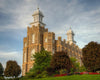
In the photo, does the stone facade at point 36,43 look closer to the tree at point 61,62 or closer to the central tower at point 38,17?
the central tower at point 38,17

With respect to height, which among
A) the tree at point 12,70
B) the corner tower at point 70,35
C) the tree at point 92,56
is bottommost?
the tree at point 12,70

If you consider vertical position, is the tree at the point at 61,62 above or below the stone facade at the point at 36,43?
below

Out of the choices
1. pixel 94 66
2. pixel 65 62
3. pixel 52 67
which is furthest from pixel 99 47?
pixel 52 67

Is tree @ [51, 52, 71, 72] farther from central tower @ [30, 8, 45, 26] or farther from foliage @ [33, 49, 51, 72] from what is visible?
central tower @ [30, 8, 45, 26]

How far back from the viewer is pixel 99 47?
3250cm

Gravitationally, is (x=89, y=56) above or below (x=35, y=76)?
above

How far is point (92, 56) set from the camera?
1248 inches

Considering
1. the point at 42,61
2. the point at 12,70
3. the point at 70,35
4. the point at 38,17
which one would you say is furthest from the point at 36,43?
the point at 70,35

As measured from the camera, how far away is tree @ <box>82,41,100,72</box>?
31.1 meters

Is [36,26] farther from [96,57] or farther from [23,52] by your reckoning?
[96,57]

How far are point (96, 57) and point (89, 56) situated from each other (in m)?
1.30

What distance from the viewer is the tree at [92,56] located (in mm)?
31109

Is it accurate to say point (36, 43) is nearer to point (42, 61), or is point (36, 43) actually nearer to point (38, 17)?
point (38, 17)

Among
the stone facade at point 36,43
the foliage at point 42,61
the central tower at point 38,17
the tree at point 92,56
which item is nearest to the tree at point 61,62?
the tree at point 92,56
